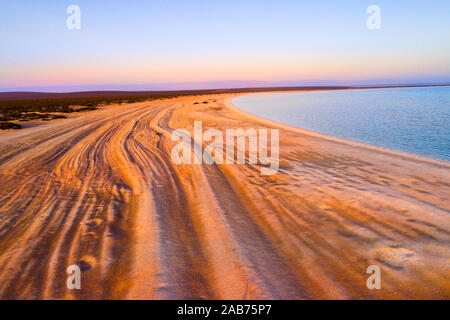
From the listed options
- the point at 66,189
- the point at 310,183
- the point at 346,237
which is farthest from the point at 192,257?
the point at 66,189

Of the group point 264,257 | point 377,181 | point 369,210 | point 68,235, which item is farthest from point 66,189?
point 377,181

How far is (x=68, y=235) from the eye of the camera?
3.24m

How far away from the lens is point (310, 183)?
5.11 meters

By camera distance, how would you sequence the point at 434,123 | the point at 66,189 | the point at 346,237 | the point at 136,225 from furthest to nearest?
the point at 434,123
the point at 66,189
the point at 136,225
the point at 346,237

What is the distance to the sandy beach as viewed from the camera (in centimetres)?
237

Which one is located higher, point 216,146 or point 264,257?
point 216,146

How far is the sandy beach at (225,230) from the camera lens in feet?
7.77

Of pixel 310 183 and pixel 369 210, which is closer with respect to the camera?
pixel 369 210

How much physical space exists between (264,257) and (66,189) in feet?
13.8

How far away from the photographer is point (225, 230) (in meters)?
3.39
